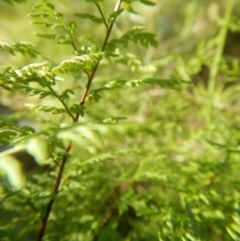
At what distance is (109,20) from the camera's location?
415 millimetres

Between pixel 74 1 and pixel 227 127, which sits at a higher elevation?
Answer: pixel 74 1

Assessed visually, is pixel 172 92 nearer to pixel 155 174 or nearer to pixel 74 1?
pixel 155 174

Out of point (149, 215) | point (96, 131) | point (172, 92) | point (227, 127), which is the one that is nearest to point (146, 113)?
point (172, 92)

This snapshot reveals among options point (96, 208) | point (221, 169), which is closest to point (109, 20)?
point (221, 169)

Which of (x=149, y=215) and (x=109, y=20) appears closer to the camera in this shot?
(x=109, y=20)

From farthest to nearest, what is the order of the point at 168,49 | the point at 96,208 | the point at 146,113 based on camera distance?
the point at 168,49, the point at 146,113, the point at 96,208

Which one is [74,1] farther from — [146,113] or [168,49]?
[146,113]

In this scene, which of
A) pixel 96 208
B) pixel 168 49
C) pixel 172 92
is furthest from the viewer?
pixel 168 49

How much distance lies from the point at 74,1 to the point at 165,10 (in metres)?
0.70

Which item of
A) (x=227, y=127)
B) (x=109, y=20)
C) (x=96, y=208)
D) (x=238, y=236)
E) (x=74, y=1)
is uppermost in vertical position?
(x=74, y=1)

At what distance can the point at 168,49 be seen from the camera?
1877 mm

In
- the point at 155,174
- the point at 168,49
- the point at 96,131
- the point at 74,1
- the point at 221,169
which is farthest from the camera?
the point at 74,1

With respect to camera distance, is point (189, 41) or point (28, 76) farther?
point (189, 41)

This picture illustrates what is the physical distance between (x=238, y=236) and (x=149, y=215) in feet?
0.58
